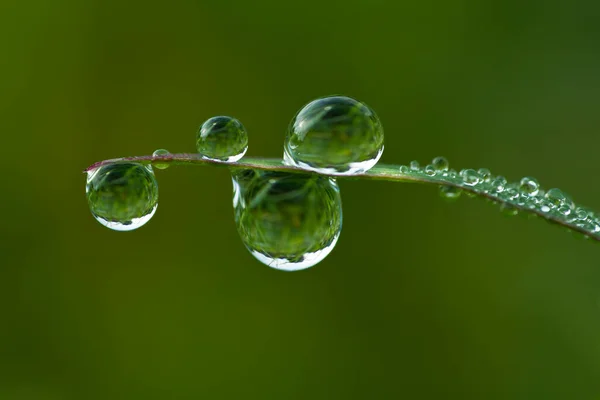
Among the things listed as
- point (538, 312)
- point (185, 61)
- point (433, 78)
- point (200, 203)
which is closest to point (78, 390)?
point (200, 203)

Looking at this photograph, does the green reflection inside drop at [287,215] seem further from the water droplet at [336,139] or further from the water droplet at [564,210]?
the water droplet at [564,210]

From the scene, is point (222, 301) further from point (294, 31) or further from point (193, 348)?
point (294, 31)

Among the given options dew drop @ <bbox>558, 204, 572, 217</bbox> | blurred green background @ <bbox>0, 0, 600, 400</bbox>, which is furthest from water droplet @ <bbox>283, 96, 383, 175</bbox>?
blurred green background @ <bbox>0, 0, 600, 400</bbox>

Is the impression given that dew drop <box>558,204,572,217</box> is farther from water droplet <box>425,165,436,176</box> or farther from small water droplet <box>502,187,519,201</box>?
water droplet <box>425,165,436,176</box>

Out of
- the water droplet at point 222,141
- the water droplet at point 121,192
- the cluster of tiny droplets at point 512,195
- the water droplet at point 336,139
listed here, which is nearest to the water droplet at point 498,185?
the cluster of tiny droplets at point 512,195

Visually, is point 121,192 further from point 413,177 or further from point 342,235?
point 342,235

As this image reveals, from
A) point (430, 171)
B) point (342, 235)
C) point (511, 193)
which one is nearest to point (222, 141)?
point (430, 171)
